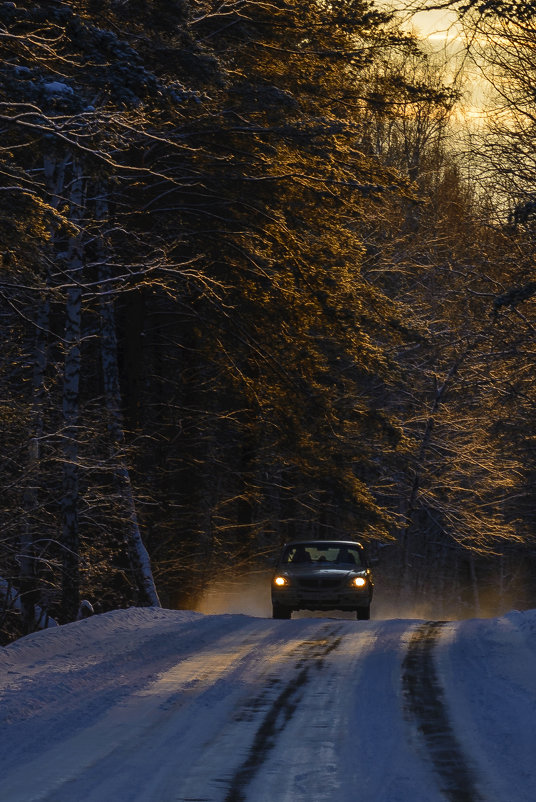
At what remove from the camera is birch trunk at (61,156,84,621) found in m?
17.1

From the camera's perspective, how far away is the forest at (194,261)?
12664 millimetres

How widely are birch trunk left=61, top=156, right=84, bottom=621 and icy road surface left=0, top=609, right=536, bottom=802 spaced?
3.73 meters

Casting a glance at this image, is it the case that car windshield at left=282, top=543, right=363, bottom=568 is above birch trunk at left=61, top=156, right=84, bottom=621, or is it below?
below

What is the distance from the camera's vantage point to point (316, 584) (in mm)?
19594

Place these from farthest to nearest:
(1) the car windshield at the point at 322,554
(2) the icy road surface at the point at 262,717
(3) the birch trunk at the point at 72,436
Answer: (1) the car windshield at the point at 322,554 → (3) the birch trunk at the point at 72,436 → (2) the icy road surface at the point at 262,717

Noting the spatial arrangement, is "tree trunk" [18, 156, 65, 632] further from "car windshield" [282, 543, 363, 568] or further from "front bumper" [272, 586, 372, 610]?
"car windshield" [282, 543, 363, 568]

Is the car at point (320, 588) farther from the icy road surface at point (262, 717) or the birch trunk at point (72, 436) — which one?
the icy road surface at point (262, 717)

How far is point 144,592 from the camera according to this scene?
2088 centimetres

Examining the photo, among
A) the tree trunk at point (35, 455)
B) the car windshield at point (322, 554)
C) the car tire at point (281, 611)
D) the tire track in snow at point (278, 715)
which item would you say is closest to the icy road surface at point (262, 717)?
the tire track in snow at point (278, 715)

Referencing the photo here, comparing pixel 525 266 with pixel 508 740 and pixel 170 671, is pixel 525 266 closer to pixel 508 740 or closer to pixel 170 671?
pixel 170 671

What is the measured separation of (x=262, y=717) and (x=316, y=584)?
11.2 meters

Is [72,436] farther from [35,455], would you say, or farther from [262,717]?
[262,717]

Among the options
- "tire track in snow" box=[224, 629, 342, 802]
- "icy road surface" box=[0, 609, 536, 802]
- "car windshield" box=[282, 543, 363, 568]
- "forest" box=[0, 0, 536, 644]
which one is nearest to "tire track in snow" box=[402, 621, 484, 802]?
"icy road surface" box=[0, 609, 536, 802]

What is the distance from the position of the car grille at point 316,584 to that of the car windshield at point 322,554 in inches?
40.3
